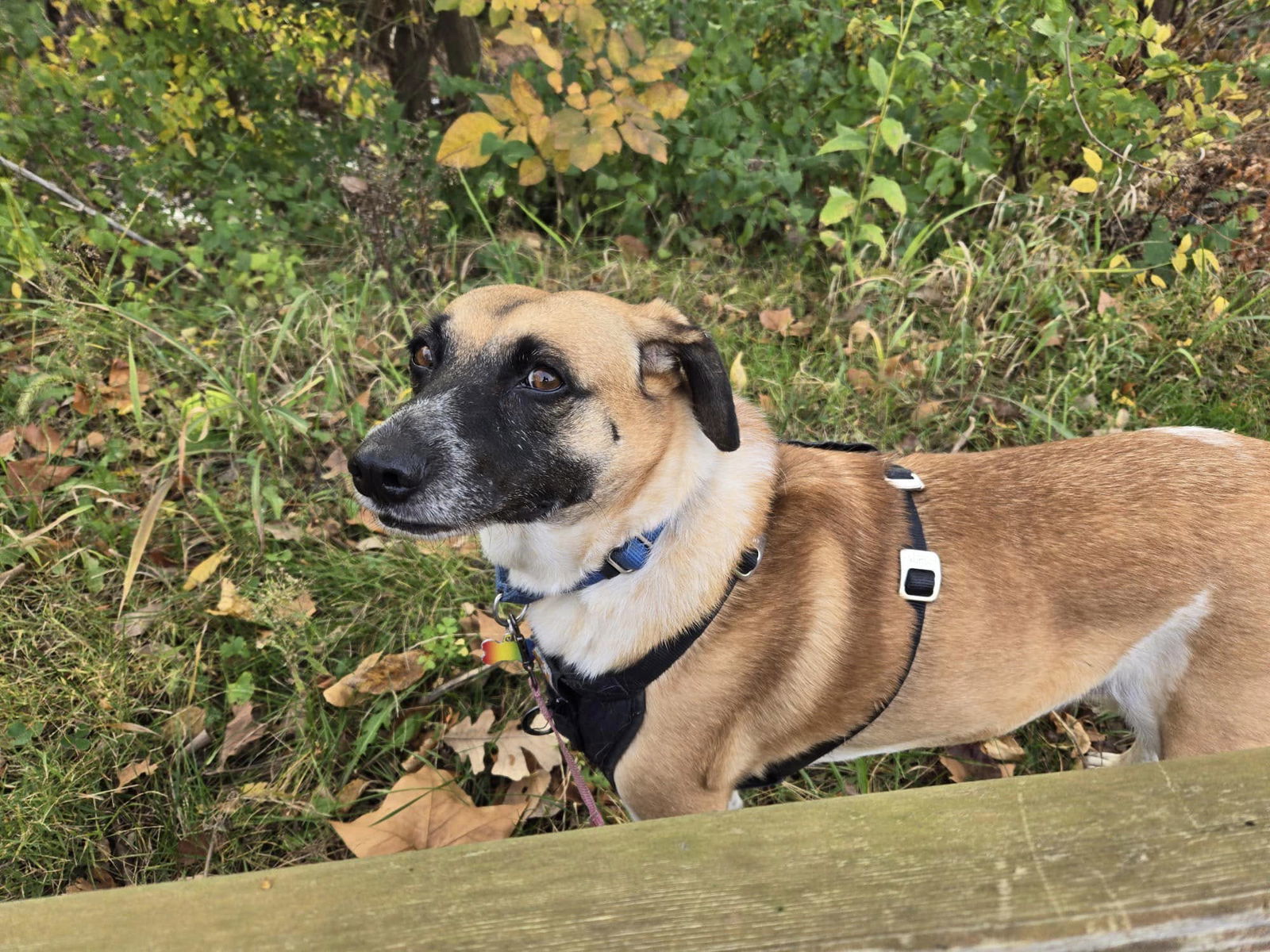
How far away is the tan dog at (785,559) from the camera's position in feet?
6.12

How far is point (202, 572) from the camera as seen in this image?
2.89 metres

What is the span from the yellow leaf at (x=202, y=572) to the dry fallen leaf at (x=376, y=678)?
30.1 inches

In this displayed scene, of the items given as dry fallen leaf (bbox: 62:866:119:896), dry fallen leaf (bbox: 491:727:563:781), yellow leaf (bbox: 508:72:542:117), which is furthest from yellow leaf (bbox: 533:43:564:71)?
dry fallen leaf (bbox: 62:866:119:896)

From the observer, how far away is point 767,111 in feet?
14.7

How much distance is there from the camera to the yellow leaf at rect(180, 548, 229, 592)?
287cm

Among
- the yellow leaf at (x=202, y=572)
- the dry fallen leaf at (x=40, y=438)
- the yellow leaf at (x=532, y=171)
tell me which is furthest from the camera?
the yellow leaf at (x=532, y=171)

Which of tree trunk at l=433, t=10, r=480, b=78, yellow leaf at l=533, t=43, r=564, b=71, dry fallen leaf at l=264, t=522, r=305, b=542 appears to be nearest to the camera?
dry fallen leaf at l=264, t=522, r=305, b=542

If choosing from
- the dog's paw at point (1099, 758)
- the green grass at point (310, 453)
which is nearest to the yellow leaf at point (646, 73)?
the green grass at point (310, 453)

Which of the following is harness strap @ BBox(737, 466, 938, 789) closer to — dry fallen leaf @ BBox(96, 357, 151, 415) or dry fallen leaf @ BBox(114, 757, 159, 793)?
dry fallen leaf @ BBox(114, 757, 159, 793)

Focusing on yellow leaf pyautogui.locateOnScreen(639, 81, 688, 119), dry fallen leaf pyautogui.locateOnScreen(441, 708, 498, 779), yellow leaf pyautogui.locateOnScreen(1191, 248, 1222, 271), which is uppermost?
yellow leaf pyautogui.locateOnScreen(639, 81, 688, 119)

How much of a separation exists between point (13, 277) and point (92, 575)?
204 centimetres

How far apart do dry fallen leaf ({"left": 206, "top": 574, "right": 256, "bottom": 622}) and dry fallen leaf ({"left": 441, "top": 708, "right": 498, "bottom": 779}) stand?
927 mm

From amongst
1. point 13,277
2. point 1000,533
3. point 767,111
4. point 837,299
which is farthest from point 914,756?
point 13,277

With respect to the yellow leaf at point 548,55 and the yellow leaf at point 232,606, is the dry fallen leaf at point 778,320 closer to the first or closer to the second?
the yellow leaf at point 548,55
